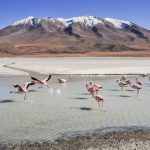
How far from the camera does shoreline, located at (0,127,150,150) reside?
9.18 metres

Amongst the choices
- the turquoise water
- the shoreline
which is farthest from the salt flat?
the shoreline

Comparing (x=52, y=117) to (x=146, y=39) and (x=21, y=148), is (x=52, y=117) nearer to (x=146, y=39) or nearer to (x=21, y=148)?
(x=21, y=148)

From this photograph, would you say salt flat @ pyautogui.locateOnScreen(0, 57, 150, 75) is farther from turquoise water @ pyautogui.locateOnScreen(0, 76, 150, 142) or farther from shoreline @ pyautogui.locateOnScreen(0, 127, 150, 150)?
shoreline @ pyautogui.locateOnScreen(0, 127, 150, 150)

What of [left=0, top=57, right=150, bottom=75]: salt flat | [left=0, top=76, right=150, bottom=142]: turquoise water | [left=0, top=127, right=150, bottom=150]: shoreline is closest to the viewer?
[left=0, top=127, right=150, bottom=150]: shoreline

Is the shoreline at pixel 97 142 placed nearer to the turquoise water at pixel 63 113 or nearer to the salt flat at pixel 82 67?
the turquoise water at pixel 63 113

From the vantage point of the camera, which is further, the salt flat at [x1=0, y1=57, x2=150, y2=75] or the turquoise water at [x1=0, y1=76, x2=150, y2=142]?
the salt flat at [x1=0, y1=57, x2=150, y2=75]

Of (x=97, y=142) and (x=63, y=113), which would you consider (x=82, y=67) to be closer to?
(x=63, y=113)

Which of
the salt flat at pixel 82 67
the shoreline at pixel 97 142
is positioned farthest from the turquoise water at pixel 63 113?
the salt flat at pixel 82 67

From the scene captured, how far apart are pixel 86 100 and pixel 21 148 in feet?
23.9

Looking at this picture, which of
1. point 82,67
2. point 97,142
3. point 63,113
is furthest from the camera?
point 82,67

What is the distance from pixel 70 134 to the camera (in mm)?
10469

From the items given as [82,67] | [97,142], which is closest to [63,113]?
[97,142]

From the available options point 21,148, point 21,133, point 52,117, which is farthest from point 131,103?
point 21,148

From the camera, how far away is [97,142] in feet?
31.3
